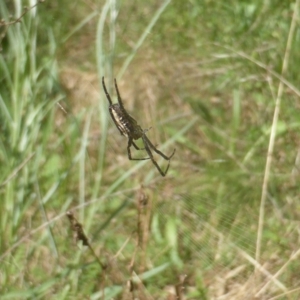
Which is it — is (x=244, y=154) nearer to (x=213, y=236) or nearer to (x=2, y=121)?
(x=213, y=236)


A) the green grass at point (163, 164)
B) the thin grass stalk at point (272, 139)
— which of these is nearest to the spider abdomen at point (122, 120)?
the green grass at point (163, 164)

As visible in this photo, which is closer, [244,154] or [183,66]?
[244,154]

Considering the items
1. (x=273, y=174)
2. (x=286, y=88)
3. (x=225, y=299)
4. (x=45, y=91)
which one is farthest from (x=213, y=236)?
(x=45, y=91)

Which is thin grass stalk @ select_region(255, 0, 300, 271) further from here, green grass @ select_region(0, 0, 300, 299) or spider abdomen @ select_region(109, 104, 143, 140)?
spider abdomen @ select_region(109, 104, 143, 140)

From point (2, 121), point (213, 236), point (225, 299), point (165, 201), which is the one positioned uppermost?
point (2, 121)

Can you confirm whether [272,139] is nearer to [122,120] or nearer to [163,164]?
[163,164]

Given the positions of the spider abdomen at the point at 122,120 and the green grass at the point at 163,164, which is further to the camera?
the green grass at the point at 163,164

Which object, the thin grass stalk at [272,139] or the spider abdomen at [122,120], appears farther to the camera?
the thin grass stalk at [272,139]

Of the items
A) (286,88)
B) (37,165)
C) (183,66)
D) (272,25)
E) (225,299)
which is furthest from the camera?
(183,66)

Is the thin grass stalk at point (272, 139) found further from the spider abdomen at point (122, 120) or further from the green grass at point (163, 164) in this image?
the spider abdomen at point (122, 120)
